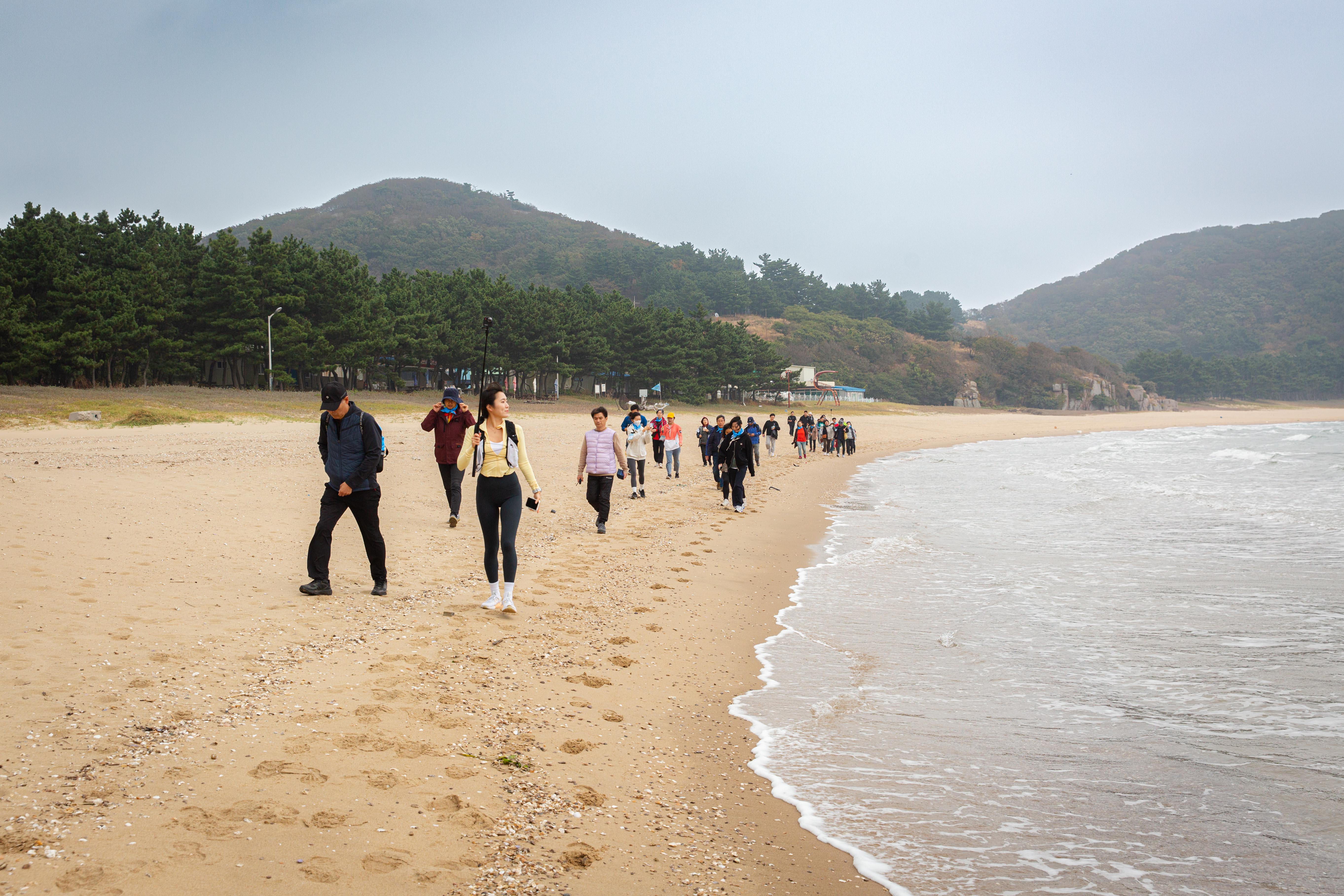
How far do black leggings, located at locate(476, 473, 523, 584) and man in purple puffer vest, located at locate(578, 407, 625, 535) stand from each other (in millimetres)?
3940

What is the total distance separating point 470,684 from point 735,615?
3191 millimetres

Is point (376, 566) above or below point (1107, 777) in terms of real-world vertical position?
above

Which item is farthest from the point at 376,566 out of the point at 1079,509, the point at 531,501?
the point at 1079,509

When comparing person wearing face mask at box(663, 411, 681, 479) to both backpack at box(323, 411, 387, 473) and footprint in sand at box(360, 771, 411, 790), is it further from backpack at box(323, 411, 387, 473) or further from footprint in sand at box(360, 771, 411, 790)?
footprint in sand at box(360, 771, 411, 790)

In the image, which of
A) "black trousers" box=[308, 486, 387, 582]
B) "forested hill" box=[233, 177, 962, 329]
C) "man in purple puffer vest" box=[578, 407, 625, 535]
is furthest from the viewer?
"forested hill" box=[233, 177, 962, 329]

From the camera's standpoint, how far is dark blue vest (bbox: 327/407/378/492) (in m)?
6.28

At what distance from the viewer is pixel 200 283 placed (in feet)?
142

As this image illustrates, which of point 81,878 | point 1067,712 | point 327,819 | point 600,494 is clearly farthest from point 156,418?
point 1067,712

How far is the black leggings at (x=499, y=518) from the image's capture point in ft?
20.9

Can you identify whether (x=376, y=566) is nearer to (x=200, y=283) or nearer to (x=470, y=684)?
(x=470, y=684)

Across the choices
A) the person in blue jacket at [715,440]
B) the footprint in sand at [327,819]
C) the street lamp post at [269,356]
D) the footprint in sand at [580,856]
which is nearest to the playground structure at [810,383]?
the street lamp post at [269,356]

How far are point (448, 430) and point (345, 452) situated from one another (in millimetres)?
3499

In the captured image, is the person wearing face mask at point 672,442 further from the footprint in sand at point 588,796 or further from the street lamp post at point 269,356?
the street lamp post at point 269,356

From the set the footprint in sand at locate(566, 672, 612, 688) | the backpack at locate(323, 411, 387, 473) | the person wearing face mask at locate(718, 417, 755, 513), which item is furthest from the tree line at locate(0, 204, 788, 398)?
the footprint in sand at locate(566, 672, 612, 688)
